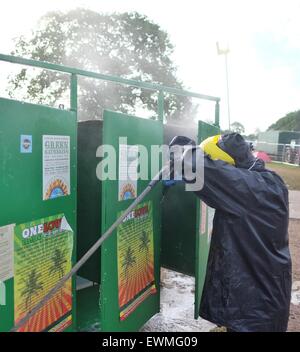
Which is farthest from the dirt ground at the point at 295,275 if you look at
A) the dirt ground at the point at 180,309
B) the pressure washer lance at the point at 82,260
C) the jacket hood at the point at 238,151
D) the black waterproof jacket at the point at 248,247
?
the pressure washer lance at the point at 82,260

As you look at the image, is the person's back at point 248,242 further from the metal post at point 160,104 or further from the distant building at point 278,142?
the distant building at point 278,142

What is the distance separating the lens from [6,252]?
78.2 inches

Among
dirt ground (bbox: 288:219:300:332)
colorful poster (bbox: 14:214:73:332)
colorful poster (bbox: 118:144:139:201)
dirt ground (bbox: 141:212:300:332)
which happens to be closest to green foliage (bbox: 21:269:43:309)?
A: colorful poster (bbox: 14:214:73:332)

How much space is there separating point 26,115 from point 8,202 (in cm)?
48

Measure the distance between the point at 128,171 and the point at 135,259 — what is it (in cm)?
70

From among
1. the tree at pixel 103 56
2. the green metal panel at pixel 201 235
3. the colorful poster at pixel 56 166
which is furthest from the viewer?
the tree at pixel 103 56

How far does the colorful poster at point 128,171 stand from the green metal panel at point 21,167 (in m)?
0.43

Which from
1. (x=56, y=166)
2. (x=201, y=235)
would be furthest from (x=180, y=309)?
(x=56, y=166)

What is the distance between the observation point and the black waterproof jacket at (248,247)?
2.15 meters

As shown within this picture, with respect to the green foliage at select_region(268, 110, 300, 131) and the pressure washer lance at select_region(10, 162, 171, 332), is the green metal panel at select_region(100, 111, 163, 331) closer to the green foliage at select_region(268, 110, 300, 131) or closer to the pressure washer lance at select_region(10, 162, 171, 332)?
the pressure washer lance at select_region(10, 162, 171, 332)

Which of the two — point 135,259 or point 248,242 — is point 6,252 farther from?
point 248,242

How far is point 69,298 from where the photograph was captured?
2.58 meters

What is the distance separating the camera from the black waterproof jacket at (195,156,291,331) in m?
2.15

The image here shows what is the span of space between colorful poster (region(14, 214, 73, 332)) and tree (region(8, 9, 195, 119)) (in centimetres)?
1657
